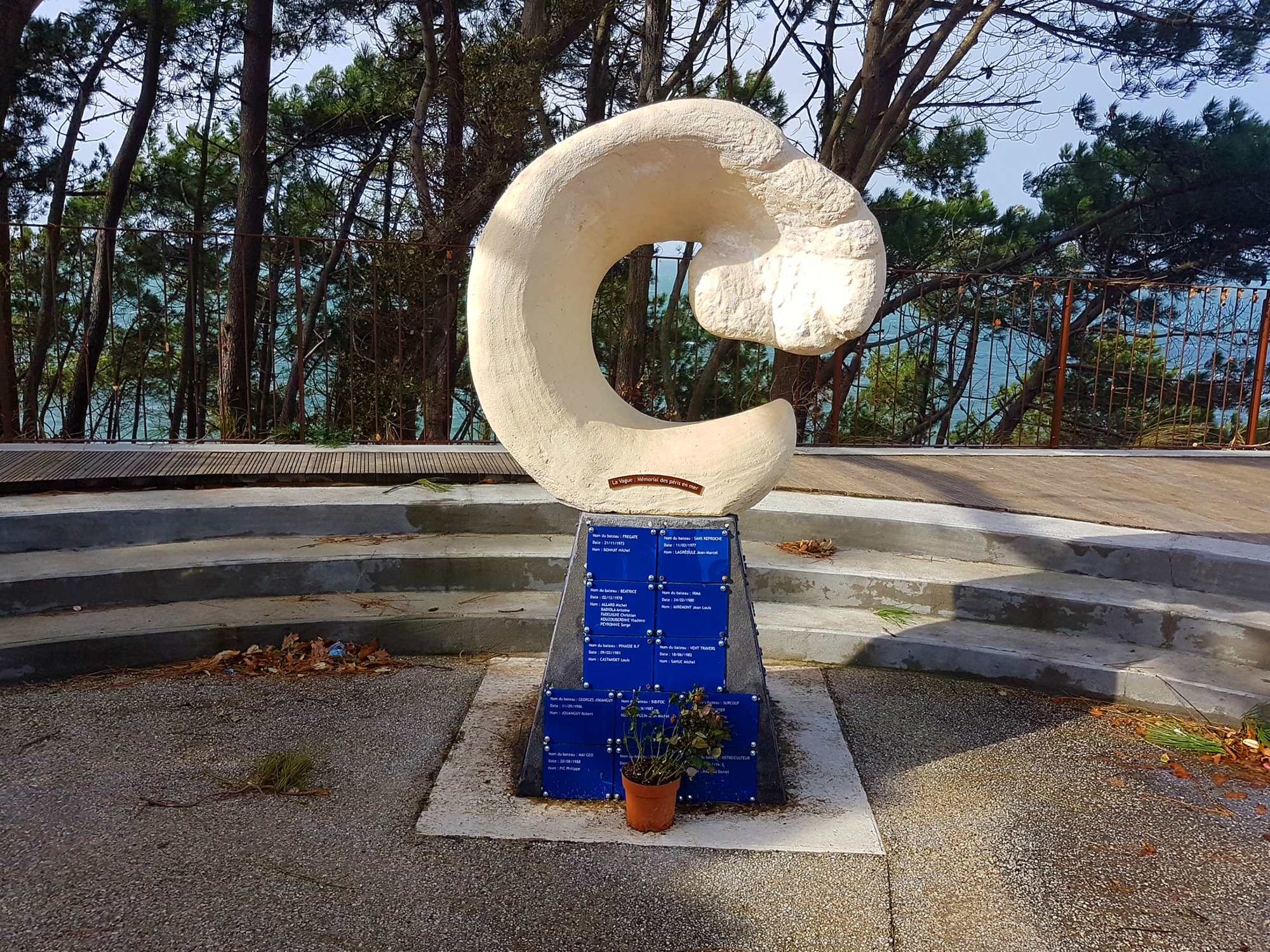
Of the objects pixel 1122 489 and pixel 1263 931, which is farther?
pixel 1122 489

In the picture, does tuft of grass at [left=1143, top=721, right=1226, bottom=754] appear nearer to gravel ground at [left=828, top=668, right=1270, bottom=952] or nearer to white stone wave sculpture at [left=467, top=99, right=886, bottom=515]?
gravel ground at [left=828, top=668, right=1270, bottom=952]

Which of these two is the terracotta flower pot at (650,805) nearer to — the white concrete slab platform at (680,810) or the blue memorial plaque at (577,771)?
the white concrete slab platform at (680,810)

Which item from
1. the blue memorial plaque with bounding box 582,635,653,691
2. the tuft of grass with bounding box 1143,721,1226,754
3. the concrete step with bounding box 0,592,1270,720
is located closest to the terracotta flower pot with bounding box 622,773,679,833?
the blue memorial plaque with bounding box 582,635,653,691

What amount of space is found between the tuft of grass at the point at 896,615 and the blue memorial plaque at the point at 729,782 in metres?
1.48

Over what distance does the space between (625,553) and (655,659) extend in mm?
360

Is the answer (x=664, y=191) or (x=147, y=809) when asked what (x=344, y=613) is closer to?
(x=147, y=809)

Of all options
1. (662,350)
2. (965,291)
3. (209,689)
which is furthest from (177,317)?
(209,689)

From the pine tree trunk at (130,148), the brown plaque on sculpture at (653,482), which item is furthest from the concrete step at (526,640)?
the pine tree trunk at (130,148)

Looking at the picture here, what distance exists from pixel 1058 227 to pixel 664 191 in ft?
35.9

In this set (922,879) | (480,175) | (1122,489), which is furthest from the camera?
(480,175)

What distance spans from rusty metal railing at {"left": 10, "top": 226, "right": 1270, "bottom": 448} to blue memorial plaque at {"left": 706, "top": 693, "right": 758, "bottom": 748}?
1.37 meters

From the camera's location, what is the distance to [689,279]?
10.5 ft

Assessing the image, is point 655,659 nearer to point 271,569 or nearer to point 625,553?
point 625,553

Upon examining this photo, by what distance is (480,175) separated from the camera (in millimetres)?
8836
